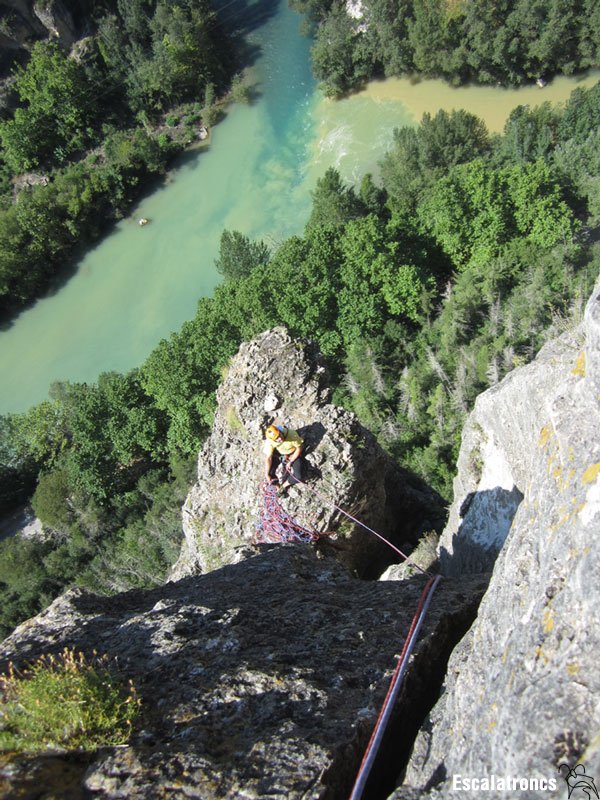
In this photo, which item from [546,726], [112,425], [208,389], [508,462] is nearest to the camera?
[546,726]

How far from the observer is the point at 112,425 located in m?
33.6

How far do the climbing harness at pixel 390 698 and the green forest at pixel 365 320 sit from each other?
55.3 feet

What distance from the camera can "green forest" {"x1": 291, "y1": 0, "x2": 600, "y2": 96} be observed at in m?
41.5

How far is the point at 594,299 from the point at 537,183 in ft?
94.7

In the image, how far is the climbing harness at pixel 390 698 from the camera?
5.61 meters

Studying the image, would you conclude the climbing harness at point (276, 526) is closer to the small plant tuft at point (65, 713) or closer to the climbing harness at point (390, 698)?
the climbing harness at point (390, 698)

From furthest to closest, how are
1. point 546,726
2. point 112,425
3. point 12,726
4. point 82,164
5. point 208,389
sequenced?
point 82,164 < point 112,425 < point 208,389 < point 12,726 < point 546,726

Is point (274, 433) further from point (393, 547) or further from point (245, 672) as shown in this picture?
point (245, 672)

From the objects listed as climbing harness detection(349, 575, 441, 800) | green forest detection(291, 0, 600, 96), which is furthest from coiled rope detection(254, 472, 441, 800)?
green forest detection(291, 0, 600, 96)

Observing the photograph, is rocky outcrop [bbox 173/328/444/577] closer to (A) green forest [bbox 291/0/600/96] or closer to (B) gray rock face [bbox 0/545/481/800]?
(B) gray rock face [bbox 0/545/481/800]

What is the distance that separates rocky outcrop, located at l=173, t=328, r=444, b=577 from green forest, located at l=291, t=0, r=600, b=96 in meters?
38.7

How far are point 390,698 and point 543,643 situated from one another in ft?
6.80

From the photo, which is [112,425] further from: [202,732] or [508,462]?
[202,732]

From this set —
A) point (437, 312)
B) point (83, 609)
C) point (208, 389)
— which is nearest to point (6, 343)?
point (208, 389)
